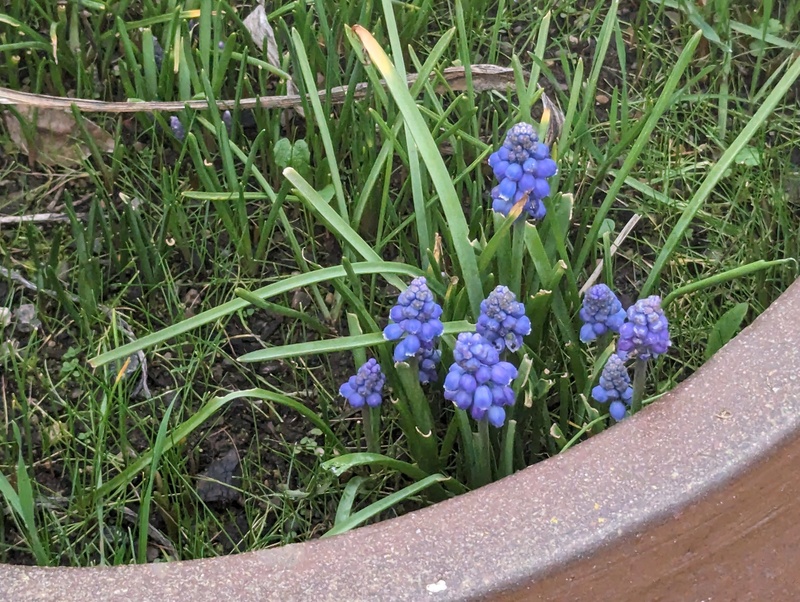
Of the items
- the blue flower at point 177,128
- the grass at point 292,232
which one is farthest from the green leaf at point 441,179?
the blue flower at point 177,128

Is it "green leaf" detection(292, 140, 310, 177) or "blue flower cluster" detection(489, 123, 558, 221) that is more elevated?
"blue flower cluster" detection(489, 123, 558, 221)

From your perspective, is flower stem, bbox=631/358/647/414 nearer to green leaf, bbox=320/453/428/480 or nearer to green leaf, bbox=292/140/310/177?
green leaf, bbox=320/453/428/480

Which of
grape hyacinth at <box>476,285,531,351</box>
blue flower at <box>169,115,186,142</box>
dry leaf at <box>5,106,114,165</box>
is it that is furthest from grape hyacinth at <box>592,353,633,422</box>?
dry leaf at <box>5,106,114,165</box>

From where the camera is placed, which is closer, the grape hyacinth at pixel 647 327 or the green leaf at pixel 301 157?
the grape hyacinth at pixel 647 327

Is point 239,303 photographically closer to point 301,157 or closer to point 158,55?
point 301,157

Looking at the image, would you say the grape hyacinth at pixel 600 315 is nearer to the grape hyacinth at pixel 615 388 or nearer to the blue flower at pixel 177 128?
the grape hyacinth at pixel 615 388

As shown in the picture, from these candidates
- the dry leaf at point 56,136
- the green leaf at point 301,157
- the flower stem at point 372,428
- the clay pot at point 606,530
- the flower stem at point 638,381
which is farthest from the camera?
the dry leaf at point 56,136
